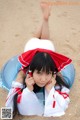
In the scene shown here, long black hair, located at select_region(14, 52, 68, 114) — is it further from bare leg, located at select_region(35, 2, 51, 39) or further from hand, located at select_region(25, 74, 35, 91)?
bare leg, located at select_region(35, 2, 51, 39)

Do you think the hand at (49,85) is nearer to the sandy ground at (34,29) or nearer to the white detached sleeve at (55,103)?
the white detached sleeve at (55,103)

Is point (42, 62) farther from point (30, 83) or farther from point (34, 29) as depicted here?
point (34, 29)

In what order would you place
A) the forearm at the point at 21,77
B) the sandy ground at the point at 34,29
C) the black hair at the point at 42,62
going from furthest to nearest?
the sandy ground at the point at 34,29 < the forearm at the point at 21,77 < the black hair at the point at 42,62

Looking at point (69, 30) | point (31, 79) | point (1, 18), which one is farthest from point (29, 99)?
point (1, 18)

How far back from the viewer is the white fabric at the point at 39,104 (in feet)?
3.99

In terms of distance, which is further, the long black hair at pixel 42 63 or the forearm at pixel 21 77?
the forearm at pixel 21 77

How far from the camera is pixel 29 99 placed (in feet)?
4.00

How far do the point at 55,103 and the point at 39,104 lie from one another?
0.24ft

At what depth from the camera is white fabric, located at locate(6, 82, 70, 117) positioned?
1215 millimetres

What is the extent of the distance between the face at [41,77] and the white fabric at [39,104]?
0.05 meters

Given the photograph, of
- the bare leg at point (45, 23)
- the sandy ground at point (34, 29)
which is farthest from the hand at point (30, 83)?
the bare leg at point (45, 23)

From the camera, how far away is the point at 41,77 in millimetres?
1176

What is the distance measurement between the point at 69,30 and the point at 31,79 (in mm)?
1000

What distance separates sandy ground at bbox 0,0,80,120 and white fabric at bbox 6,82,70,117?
0.09m
